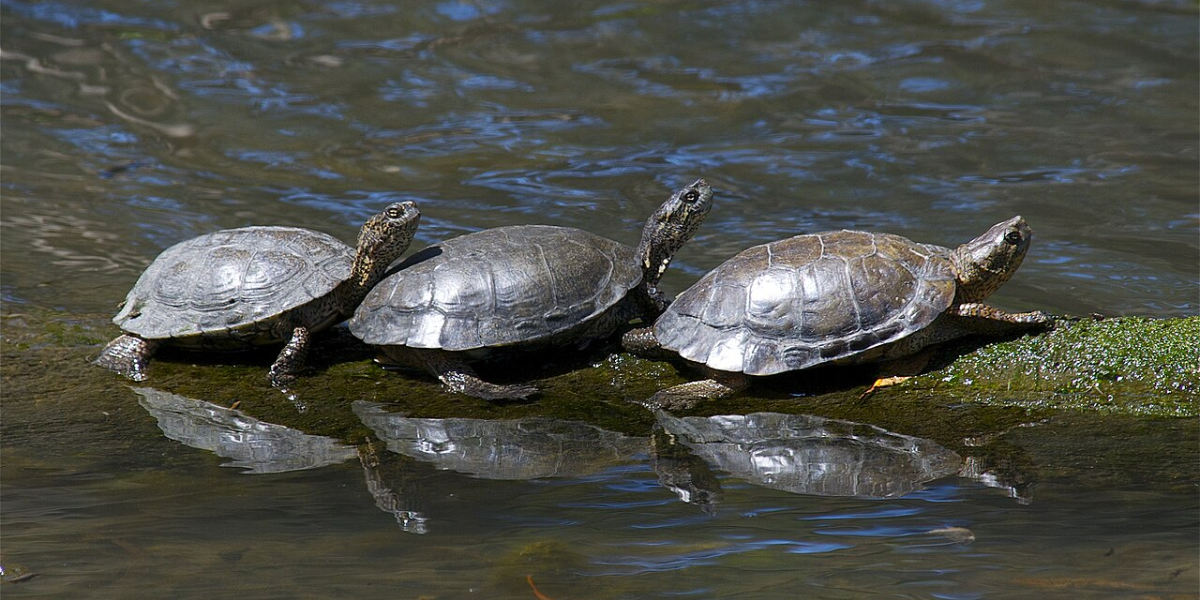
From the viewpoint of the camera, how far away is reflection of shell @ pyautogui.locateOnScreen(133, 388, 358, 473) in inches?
180

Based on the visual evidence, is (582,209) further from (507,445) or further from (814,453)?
(814,453)

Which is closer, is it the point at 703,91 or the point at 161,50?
the point at 703,91

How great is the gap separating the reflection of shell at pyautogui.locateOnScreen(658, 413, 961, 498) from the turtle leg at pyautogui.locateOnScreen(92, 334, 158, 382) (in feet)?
8.87

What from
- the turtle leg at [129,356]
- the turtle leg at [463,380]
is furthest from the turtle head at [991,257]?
the turtle leg at [129,356]

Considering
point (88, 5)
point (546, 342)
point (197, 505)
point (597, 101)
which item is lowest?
point (197, 505)

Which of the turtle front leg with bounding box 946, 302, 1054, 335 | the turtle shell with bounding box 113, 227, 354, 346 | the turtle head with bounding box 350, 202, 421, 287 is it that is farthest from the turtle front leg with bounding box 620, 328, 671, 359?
the turtle shell with bounding box 113, 227, 354, 346

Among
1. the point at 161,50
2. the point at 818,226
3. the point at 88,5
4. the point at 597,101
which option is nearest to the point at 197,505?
the point at 818,226

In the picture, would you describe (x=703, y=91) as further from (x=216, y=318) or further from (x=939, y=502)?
(x=939, y=502)

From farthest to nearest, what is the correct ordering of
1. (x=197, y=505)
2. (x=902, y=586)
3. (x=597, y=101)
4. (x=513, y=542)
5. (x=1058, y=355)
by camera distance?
(x=597, y=101) → (x=1058, y=355) → (x=197, y=505) → (x=513, y=542) → (x=902, y=586)

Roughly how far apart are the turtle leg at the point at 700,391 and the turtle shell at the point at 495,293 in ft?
1.66

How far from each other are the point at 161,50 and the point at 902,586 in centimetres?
1234

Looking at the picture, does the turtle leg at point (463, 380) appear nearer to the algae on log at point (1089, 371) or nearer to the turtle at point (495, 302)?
the turtle at point (495, 302)

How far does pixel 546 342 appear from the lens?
196 inches

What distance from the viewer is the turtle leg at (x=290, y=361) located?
16.8 ft
